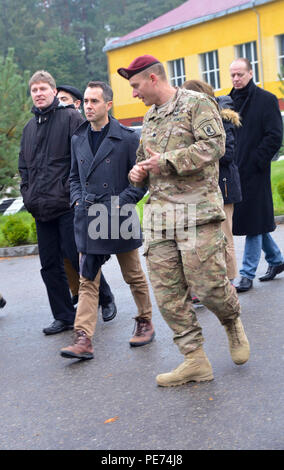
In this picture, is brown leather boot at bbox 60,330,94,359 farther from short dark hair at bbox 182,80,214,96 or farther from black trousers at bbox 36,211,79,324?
short dark hair at bbox 182,80,214,96

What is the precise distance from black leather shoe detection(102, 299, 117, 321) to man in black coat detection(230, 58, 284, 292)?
120 centimetres

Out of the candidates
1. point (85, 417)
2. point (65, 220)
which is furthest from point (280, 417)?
point (65, 220)

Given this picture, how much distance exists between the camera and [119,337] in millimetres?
5984

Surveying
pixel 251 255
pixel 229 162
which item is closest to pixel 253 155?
pixel 229 162

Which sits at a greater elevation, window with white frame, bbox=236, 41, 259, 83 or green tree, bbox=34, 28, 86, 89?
green tree, bbox=34, 28, 86, 89

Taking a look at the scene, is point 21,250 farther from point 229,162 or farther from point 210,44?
point 210,44

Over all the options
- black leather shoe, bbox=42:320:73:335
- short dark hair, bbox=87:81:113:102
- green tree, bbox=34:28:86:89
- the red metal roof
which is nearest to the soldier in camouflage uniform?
short dark hair, bbox=87:81:113:102

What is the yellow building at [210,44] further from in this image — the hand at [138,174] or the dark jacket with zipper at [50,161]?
the hand at [138,174]

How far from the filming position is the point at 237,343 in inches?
187

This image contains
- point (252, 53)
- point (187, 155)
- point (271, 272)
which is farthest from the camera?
point (252, 53)

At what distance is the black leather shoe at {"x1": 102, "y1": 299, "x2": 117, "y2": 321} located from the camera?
6.52 m

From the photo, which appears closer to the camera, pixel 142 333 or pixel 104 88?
pixel 104 88

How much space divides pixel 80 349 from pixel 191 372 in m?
1.03
